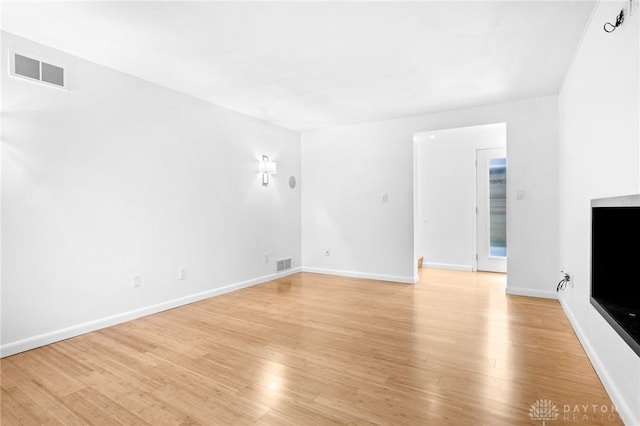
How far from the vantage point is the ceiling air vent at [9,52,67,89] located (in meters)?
2.60

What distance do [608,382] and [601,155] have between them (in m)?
1.40

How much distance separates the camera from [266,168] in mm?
5047

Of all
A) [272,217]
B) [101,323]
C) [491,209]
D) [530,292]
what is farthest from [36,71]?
[491,209]

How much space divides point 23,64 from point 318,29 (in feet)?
7.92

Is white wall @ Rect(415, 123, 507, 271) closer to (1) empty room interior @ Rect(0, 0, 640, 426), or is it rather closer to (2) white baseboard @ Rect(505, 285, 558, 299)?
(1) empty room interior @ Rect(0, 0, 640, 426)

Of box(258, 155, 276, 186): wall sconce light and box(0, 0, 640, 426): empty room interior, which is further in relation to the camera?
box(258, 155, 276, 186): wall sconce light

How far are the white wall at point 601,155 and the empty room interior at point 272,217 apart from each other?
0.07 ft

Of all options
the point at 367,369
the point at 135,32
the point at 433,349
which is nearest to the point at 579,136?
the point at 433,349

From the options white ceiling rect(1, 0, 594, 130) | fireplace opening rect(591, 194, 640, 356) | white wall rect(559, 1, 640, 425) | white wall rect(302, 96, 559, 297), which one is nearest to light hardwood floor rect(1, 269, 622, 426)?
white wall rect(559, 1, 640, 425)

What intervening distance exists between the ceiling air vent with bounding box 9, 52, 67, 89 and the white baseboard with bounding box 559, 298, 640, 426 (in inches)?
178

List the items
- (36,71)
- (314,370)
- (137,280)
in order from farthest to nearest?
1. (137,280)
2. (36,71)
3. (314,370)

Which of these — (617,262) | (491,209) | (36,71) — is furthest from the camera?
(491,209)

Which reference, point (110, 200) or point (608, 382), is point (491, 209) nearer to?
point (608, 382)

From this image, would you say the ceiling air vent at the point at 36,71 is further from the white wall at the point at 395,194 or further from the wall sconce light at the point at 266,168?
the white wall at the point at 395,194
